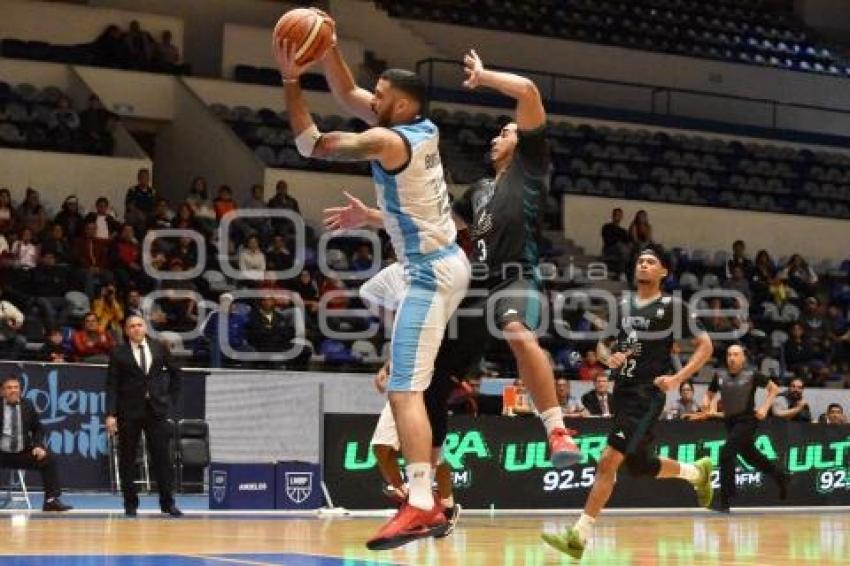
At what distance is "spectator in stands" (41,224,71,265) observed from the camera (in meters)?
21.1

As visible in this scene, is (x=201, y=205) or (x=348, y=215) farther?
(x=201, y=205)

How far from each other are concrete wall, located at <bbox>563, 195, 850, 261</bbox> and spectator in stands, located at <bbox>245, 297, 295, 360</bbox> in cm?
919

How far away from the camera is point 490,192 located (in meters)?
9.88

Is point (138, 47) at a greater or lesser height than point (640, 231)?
greater

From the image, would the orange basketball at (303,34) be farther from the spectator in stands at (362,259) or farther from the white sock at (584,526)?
the spectator in stands at (362,259)

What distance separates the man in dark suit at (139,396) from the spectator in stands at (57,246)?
5.26 metres

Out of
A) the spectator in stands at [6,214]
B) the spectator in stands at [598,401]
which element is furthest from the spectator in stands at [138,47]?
the spectator in stands at [598,401]

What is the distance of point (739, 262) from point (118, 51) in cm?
1162

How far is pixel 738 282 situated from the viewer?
27031 mm

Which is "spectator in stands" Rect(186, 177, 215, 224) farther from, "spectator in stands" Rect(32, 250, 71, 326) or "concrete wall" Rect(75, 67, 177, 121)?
"concrete wall" Rect(75, 67, 177, 121)

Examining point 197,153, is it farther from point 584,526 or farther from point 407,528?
point 407,528

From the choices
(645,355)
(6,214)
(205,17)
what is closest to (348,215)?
(645,355)

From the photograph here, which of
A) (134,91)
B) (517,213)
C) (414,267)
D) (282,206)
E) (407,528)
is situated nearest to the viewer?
(407,528)

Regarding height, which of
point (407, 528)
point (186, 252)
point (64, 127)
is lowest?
point (407, 528)
